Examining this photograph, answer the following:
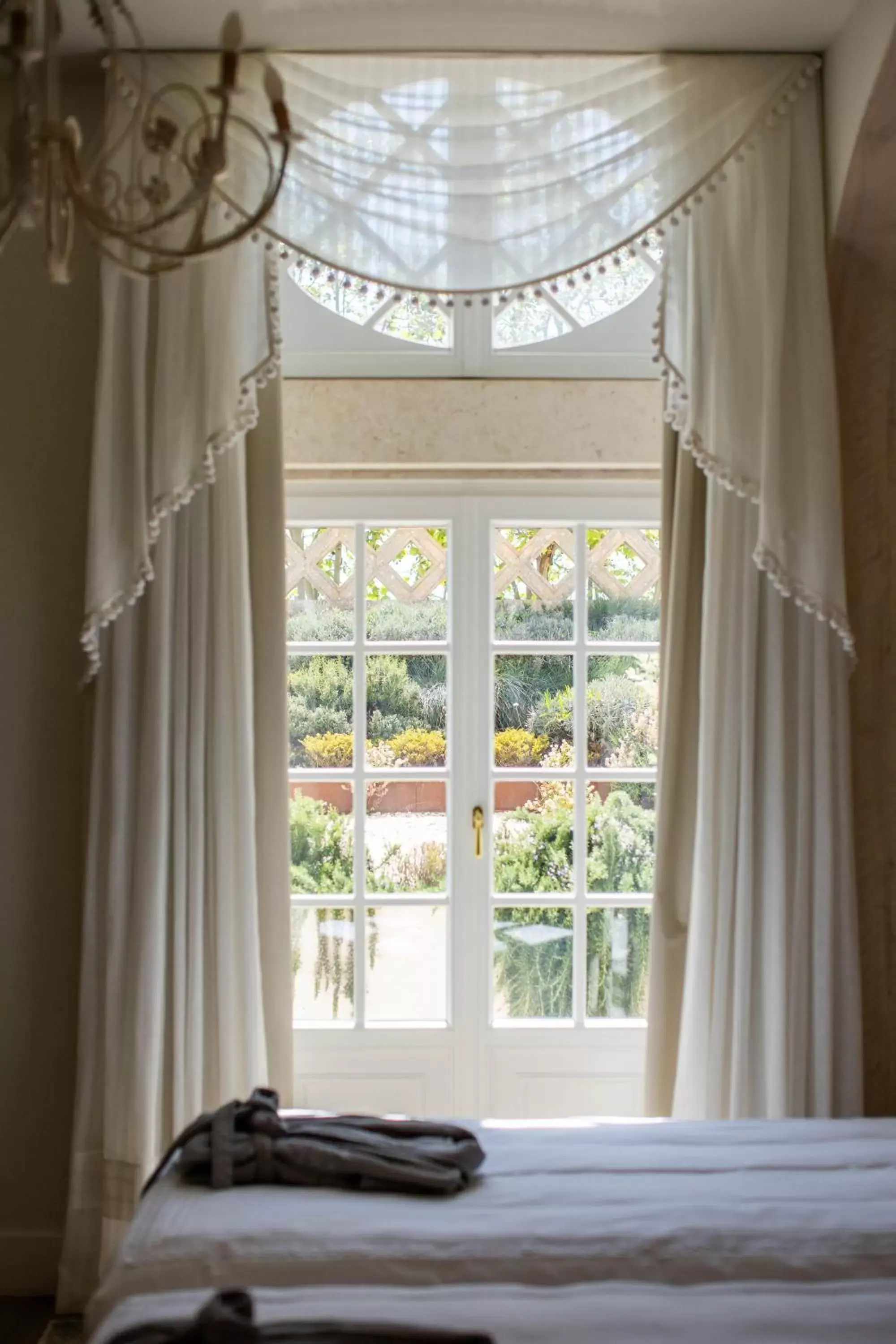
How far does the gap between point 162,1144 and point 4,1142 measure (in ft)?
1.53

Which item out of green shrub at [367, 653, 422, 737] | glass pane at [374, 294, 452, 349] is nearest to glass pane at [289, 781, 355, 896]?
green shrub at [367, 653, 422, 737]

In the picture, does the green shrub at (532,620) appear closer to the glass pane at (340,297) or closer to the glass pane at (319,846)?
the glass pane at (319,846)

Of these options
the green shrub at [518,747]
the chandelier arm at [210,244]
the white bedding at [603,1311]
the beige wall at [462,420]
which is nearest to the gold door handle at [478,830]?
the green shrub at [518,747]

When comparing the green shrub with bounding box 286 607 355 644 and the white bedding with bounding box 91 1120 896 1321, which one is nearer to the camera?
the white bedding with bounding box 91 1120 896 1321

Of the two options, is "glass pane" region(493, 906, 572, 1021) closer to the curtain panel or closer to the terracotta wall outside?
the curtain panel

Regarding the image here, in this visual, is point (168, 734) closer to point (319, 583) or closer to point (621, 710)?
point (319, 583)

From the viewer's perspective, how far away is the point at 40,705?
309 centimetres

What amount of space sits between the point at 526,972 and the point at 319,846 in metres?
0.66

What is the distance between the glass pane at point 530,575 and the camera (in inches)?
133

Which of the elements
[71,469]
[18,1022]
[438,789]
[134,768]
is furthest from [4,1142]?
[71,469]

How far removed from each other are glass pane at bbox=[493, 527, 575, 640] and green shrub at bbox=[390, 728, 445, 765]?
0.33 m

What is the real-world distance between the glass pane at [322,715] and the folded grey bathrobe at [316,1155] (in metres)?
1.23

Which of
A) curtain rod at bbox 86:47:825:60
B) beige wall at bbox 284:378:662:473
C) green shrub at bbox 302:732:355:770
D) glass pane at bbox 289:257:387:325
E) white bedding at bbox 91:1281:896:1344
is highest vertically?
curtain rod at bbox 86:47:825:60

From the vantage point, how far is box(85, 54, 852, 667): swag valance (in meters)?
2.87
